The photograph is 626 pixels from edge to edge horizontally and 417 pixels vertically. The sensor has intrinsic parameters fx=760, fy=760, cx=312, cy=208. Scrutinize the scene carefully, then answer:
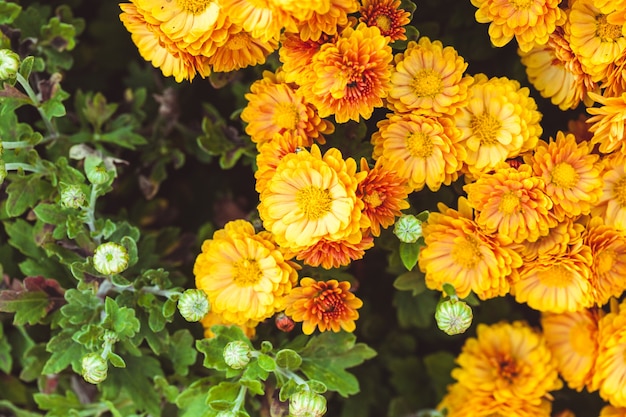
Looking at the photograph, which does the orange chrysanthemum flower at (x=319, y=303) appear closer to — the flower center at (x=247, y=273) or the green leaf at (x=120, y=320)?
the flower center at (x=247, y=273)

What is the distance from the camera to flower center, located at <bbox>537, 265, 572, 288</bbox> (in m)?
1.69

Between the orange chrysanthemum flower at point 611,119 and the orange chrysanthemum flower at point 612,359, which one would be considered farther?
the orange chrysanthemum flower at point 612,359

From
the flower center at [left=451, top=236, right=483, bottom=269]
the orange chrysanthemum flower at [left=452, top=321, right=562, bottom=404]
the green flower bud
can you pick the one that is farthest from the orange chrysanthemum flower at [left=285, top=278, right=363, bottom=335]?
the green flower bud

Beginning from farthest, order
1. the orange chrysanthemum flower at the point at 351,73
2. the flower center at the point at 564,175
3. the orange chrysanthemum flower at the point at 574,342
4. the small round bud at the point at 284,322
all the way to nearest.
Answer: the orange chrysanthemum flower at the point at 574,342, the small round bud at the point at 284,322, the flower center at the point at 564,175, the orange chrysanthemum flower at the point at 351,73

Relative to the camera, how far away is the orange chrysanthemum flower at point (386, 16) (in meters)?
1.50

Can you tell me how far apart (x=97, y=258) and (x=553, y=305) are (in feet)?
3.31

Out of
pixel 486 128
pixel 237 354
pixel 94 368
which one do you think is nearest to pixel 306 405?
pixel 237 354

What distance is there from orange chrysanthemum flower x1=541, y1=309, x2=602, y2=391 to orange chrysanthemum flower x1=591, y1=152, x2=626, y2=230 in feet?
0.91

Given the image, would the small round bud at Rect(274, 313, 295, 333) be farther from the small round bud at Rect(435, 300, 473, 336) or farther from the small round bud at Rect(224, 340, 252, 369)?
the small round bud at Rect(435, 300, 473, 336)

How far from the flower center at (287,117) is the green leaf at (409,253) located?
344 millimetres

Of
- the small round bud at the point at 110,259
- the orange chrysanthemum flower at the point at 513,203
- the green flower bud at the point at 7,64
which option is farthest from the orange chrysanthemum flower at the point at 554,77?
the green flower bud at the point at 7,64

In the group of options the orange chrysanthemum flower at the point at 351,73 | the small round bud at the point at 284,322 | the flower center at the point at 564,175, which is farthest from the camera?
the small round bud at the point at 284,322

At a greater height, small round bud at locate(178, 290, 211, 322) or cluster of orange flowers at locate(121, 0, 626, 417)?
cluster of orange flowers at locate(121, 0, 626, 417)

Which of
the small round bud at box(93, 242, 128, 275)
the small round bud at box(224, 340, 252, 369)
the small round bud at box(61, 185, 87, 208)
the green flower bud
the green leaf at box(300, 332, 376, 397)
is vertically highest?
the green flower bud
